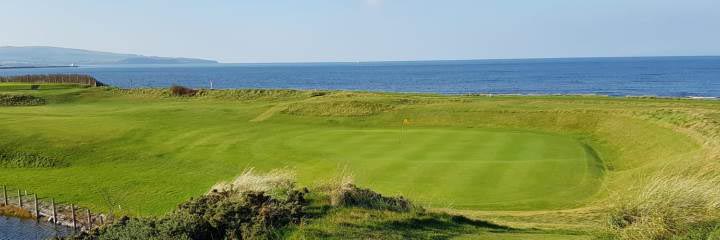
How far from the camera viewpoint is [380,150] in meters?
28.6

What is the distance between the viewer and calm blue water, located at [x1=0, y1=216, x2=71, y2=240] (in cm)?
2131

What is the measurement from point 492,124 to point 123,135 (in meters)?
22.7

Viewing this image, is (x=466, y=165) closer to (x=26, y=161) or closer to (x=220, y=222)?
(x=220, y=222)

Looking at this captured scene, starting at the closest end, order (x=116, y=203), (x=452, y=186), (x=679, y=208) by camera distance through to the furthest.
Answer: (x=679, y=208)
(x=452, y=186)
(x=116, y=203)

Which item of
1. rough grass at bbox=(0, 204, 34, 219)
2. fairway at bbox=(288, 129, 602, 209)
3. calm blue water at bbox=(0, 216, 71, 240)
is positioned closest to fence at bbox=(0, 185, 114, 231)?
rough grass at bbox=(0, 204, 34, 219)

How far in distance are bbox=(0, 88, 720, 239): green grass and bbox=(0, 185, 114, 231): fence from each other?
68 centimetres

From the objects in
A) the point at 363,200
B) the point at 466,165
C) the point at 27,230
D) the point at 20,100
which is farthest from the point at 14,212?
the point at 20,100

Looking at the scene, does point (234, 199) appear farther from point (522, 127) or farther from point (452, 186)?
point (522, 127)

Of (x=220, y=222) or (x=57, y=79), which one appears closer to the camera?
(x=220, y=222)

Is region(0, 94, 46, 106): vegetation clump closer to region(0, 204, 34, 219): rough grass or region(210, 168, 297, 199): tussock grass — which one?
region(0, 204, 34, 219): rough grass

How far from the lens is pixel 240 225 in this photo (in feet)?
33.7

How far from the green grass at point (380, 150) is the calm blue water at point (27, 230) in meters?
1.85

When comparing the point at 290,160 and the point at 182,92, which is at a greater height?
the point at 290,160

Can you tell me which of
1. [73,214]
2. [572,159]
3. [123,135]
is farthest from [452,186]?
[123,135]
